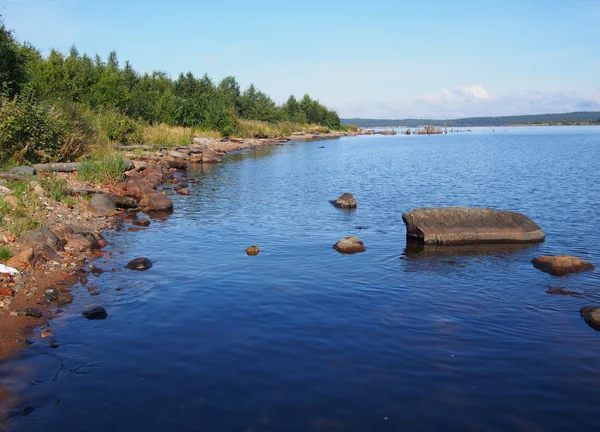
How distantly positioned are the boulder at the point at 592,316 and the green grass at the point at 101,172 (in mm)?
19443

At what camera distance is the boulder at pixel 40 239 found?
12.4 meters

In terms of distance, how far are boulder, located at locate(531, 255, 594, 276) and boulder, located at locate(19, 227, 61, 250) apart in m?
11.8

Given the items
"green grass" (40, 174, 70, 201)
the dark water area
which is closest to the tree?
"green grass" (40, 174, 70, 201)

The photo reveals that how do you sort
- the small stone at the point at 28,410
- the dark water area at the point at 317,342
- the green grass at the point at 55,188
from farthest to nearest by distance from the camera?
1. the green grass at the point at 55,188
2. the dark water area at the point at 317,342
3. the small stone at the point at 28,410

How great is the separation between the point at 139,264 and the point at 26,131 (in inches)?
510

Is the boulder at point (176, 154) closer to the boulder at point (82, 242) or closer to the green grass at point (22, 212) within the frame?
the green grass at point (22, 212)

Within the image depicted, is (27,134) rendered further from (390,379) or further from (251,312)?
(390,379)

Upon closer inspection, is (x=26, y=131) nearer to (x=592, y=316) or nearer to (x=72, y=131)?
(x=72, y=131)

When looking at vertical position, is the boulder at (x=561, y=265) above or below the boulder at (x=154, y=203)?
below

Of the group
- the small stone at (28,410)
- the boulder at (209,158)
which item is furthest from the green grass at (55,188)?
the boulder at (209,158)

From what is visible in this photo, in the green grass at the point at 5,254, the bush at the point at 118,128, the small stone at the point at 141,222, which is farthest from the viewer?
the bush at the point at 118,128

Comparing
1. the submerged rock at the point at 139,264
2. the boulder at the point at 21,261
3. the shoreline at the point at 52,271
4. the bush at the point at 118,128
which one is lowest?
the submerged rock at the point at 139,264

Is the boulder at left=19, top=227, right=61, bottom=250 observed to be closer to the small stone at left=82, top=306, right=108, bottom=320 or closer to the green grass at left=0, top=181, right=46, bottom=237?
the green grass at left=0, top=181, right=46, bottom=237

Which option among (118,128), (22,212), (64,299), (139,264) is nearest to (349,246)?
(139,264)
